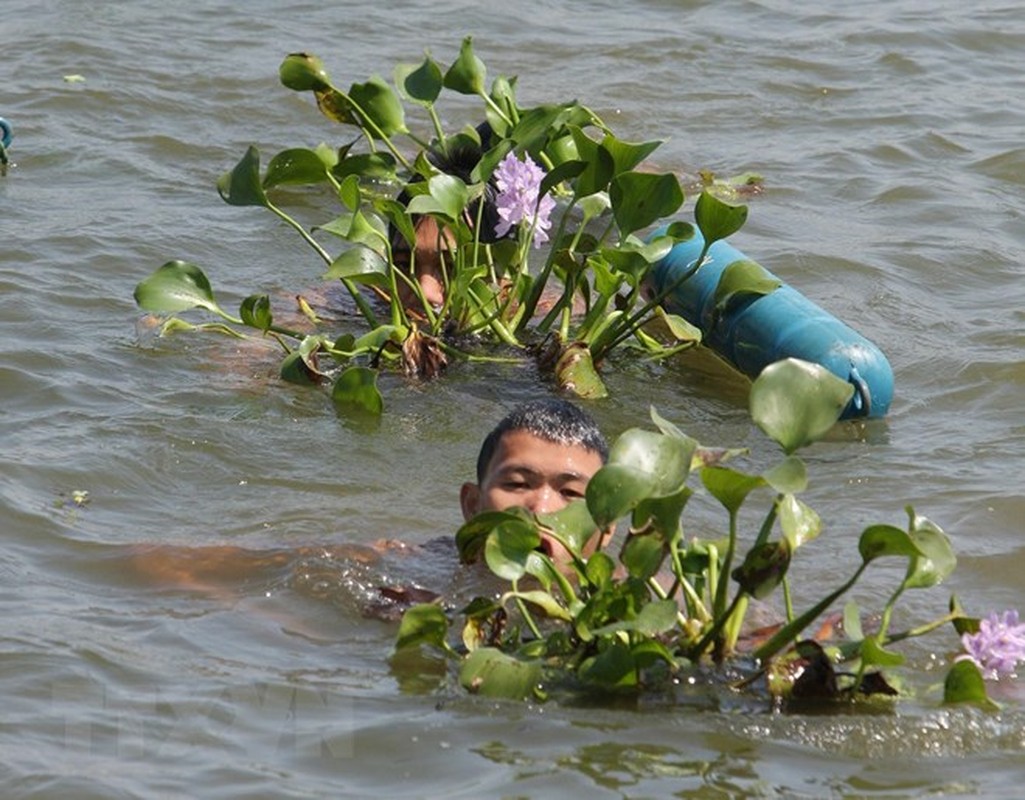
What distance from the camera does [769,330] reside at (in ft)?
20.1

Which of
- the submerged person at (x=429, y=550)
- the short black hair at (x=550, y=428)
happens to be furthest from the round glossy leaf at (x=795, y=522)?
the short black hair at (x=550, y=428)

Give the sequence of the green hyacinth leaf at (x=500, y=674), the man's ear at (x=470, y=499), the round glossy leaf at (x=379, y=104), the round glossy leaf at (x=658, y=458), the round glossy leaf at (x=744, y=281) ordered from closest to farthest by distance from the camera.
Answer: the round glossy leaf at (x=658, y=458)
the green hyacinth leaf at (x=500, y=674)
the man's ear at (x=470, y=499)
the round glossy leaf at (x=744, y=281)
the round glossy leaf at (x=379, y=104)

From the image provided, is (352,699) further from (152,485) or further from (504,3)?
(504,3)

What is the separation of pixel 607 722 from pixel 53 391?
8.91 feet

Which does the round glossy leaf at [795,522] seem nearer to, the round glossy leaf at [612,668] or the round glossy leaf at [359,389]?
the round glossy leaf at [612,668]

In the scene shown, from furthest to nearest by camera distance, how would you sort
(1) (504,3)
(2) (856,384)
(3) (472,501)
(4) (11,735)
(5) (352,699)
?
(1) (504,3) → (2) (856,384) → (3) (472,501) → (5) (352,699) → (4) (11,735)

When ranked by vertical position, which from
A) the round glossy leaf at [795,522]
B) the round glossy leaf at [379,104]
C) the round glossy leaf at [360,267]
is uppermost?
the round glossy leaf at [379,104]

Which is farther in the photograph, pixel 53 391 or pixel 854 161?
pixel 854 161

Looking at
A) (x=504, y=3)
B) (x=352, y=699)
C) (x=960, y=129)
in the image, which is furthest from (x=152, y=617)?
(x=504, y=3)

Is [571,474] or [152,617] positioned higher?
[571,474]

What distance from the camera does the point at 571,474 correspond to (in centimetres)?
461

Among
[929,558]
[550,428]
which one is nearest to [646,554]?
[929,558]

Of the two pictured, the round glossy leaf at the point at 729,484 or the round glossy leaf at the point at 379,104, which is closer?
the round glossy leaf at the point at 729,484

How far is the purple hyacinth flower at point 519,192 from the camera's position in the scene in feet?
19.7
